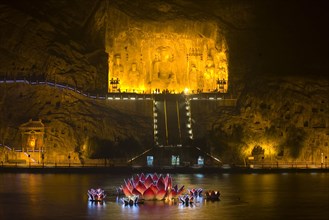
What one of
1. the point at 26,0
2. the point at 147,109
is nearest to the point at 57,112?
the point at 147,109

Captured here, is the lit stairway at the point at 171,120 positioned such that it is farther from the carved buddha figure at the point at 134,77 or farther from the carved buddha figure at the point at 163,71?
the carved buddha figure at the point at 163,71

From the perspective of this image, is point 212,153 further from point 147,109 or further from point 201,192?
point 201,192

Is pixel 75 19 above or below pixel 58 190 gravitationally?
above

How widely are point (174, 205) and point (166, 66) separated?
52.3m

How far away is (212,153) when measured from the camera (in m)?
65.4

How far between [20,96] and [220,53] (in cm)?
2385

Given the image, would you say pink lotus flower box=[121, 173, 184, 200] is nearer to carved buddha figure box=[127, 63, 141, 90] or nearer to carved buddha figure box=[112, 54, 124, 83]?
carved buddha figure box=[112, 54, 124, 83]

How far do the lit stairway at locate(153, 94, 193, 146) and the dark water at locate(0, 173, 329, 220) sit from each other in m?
20.1

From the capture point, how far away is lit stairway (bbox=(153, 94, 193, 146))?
223ft

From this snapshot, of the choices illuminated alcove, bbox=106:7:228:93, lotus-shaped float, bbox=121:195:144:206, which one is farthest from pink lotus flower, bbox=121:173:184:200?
illuminated alcove, bbox=106:7:228:93

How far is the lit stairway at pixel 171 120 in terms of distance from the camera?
2675 inches

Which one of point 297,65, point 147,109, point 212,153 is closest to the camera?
point 212,153

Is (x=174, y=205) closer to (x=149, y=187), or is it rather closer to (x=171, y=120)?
(x=149, y=187)

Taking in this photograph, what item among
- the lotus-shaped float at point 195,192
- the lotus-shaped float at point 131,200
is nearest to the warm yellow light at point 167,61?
the lotus-shaped float at point 195,192
